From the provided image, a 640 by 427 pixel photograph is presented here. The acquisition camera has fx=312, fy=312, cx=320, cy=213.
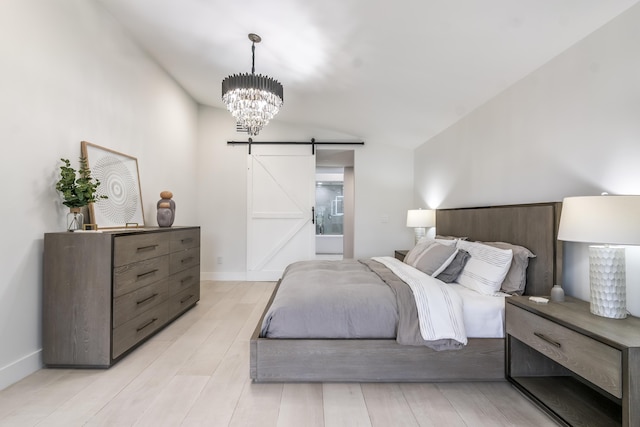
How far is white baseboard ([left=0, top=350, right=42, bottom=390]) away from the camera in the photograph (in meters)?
1.94

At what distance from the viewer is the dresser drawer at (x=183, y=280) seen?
125 inches

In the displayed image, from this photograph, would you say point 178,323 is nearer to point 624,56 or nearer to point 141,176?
point 141,176

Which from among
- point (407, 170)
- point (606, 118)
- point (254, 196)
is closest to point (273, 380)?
point (606, 118)

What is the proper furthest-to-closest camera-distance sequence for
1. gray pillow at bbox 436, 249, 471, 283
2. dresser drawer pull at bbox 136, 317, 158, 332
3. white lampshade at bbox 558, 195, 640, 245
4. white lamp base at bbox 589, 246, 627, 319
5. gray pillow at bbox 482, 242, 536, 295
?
gray pillow at bbox 436, 249, 471, 283 < dresser drawer pull at bbox 136, 317, 158, 332 < gray pillow at bbox 482, 242, 536, 295 < white lamp base at bbox 589, 246, 627, 319 < white lampshade at bbox 558, 195, 640, 245

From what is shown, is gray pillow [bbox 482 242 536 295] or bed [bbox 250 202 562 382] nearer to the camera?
bed [bbox 250 202 562 382]

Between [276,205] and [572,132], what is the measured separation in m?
4.03

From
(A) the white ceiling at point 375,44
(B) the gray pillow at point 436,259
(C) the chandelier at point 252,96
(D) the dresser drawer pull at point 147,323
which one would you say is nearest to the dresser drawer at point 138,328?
(D) the dresser drawer pull at point 147,323

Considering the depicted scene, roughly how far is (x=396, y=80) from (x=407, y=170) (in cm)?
243

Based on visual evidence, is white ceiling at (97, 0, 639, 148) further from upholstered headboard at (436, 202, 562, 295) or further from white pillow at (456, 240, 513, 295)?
white pillow at (456, 240, 513, 295)

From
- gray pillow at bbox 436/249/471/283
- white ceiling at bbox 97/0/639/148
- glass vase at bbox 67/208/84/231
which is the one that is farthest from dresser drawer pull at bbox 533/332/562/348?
glass vase at bbox 67/208/84/231

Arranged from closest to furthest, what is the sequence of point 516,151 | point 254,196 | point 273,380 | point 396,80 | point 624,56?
point 624,56
point 273,380
point 516,151
point 396,80
point 254,196

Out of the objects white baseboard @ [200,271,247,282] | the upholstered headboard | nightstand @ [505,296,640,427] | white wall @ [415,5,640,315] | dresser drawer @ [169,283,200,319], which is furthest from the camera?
white baseboard @ [200,271,247,282]

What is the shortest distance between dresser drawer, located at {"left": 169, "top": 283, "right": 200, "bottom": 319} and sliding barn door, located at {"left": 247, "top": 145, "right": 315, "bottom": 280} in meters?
1.53

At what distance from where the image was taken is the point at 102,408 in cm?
175
